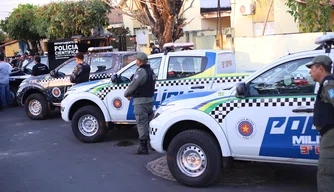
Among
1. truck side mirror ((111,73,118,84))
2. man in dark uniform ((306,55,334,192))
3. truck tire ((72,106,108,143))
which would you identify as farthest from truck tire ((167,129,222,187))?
truck tire ((72,106,108,143))

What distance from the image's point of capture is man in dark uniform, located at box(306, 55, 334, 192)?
4.44 meters

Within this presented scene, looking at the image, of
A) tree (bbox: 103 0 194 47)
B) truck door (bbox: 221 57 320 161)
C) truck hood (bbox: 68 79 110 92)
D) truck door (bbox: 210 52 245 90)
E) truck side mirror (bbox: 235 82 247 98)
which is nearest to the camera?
truck door (bbox: 221 57 320 161)

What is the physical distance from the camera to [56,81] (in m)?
11.9

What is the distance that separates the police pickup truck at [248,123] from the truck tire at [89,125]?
306cm

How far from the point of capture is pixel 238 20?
2066 centimetres

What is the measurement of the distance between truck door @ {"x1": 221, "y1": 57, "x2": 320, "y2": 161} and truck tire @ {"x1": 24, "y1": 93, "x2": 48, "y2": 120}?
25.7ft

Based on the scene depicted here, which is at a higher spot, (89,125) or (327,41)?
(327,41)

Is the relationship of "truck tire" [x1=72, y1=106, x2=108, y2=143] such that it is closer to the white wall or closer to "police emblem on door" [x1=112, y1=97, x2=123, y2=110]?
"police emblem on door" [x1=112, y1=97, x2=123, y2=110]

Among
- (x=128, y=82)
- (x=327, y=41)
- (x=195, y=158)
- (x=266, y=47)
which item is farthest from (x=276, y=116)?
(x=266, y=47)

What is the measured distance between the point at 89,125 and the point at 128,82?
1.35 meters

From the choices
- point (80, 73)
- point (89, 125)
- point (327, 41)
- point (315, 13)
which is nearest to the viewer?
point (327, 41)

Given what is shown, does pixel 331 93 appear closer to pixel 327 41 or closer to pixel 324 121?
pixel 324 121

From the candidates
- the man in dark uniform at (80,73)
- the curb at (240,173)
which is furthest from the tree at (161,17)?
the curb at (240,173)

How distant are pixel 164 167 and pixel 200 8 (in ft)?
57.1
